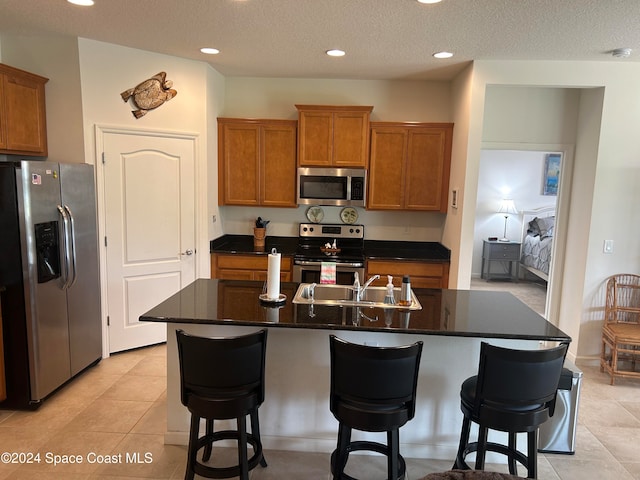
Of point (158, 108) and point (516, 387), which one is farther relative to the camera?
point (158, 108)

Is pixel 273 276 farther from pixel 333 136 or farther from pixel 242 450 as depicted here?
pixel 333 136

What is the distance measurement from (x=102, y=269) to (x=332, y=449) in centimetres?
244

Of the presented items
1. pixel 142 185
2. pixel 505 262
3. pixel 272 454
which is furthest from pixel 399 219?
pixel 505 262

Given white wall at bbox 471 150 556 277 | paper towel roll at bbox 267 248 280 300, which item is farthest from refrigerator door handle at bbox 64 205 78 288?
white wall at bbox 471 150 556 277

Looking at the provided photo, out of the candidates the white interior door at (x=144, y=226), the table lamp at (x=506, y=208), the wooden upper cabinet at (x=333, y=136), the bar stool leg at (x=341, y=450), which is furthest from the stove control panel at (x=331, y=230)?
the table lamp at (x=506, y=208)

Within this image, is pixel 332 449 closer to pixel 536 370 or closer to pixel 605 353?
pixel 536 370

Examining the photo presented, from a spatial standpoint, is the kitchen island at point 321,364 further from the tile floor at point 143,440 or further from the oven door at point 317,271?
the oven door at point 317,271

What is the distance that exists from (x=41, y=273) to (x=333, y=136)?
9.29ft

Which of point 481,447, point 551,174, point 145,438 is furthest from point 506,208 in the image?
point 145,438

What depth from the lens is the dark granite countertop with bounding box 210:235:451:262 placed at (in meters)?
4.36

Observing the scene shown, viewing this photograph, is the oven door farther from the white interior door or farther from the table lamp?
the table lamp

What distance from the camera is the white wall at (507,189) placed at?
7.26 m

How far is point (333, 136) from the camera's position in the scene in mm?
4406

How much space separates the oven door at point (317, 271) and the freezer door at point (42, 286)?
6.74 feet
